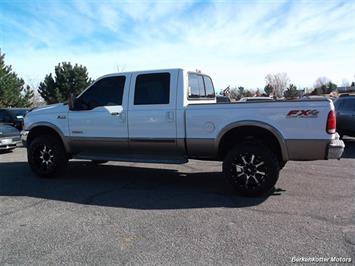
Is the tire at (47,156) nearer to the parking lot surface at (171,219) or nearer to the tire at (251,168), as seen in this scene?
the parking lot surface at (171,219)

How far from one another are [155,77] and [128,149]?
4.66 feet

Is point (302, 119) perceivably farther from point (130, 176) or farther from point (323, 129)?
point (130, 176)

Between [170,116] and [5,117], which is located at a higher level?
[170,116]

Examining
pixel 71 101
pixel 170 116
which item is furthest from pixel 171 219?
pixel 71 101

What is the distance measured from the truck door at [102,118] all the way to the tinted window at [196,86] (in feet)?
3.90

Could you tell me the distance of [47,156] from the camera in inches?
321

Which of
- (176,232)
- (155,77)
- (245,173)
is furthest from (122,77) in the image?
(176,232)

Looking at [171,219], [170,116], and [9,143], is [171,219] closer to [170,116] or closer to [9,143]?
Answer: [170,116]

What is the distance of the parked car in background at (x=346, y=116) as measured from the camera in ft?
42.1

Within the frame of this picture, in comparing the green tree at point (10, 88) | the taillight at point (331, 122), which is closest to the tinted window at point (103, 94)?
the taillight at point (331, 122)

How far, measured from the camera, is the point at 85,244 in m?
4.50

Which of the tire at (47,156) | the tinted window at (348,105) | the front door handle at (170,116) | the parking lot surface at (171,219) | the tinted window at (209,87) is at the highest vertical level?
the tinted window at (209,87)

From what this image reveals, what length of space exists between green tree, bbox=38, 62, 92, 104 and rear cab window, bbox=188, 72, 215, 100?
36.2 metres

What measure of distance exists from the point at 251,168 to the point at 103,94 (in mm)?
3198
